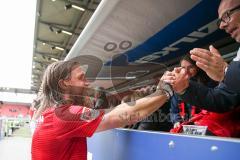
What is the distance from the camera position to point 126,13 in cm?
159

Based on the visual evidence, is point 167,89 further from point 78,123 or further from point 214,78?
point 78,123

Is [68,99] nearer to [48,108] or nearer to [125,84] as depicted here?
[48,108]

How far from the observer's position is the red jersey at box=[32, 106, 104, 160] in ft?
5.03

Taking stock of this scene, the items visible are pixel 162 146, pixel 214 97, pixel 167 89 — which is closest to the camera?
pixel 162 146

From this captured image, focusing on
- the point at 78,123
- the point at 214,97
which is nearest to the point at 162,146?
the point at 214,97

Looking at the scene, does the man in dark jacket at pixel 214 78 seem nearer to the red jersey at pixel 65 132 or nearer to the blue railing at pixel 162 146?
the blue railing at pixel 162 146

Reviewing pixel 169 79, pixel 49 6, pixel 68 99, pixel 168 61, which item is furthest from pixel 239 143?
pixel 49 6

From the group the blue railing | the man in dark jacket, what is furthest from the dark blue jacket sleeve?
the blue railing

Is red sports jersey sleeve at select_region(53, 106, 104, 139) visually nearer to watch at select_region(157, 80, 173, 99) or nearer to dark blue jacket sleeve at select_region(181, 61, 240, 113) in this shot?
watch at select_region(157, 80, 173, 99)

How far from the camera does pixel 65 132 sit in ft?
5.08

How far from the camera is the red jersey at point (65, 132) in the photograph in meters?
1.53

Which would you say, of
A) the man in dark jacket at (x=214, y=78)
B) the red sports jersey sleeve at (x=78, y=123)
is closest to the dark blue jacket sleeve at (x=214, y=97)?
the man in dark jacket at (x=214, y=78)

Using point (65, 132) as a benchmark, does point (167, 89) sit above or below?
above

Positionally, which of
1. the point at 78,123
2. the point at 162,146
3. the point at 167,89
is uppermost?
the point at 167,89
